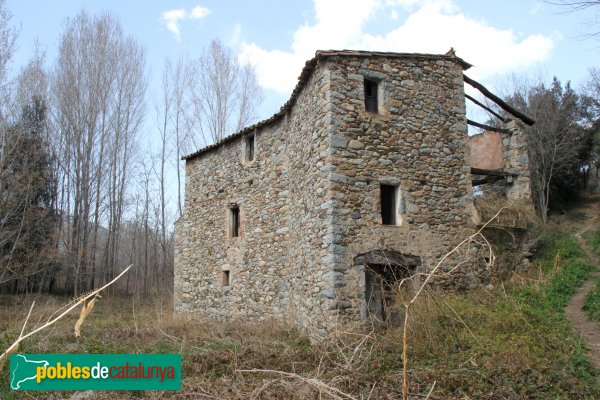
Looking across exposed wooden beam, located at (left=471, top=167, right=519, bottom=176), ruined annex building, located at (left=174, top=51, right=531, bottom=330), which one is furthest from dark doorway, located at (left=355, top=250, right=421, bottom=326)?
exposed wooden beam, located at (left=471, top=167, right=519, bottom=176)

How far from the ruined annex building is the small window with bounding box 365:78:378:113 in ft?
0.07

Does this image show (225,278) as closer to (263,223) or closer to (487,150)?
(263,223)

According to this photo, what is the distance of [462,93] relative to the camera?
32.3 feet

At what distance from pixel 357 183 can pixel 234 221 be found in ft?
17.4

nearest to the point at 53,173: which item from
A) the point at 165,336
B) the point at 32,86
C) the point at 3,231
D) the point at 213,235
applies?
the point at 32,86

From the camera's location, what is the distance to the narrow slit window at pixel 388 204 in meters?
8.98

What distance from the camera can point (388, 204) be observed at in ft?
29.6

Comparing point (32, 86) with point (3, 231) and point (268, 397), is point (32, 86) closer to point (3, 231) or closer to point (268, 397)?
point (3, 231)

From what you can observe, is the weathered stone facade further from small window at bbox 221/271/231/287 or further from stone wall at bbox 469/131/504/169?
stone wall at bbox 469/131/504/169

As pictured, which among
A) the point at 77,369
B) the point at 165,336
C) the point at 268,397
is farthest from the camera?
the point at 165,336

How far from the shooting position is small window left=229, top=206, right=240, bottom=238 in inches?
505

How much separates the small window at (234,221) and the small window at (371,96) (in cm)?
518

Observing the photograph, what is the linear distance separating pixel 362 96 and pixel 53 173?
18.9 meters

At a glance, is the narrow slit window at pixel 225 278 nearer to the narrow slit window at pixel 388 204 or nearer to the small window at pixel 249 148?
the small window at pixel 249 148
